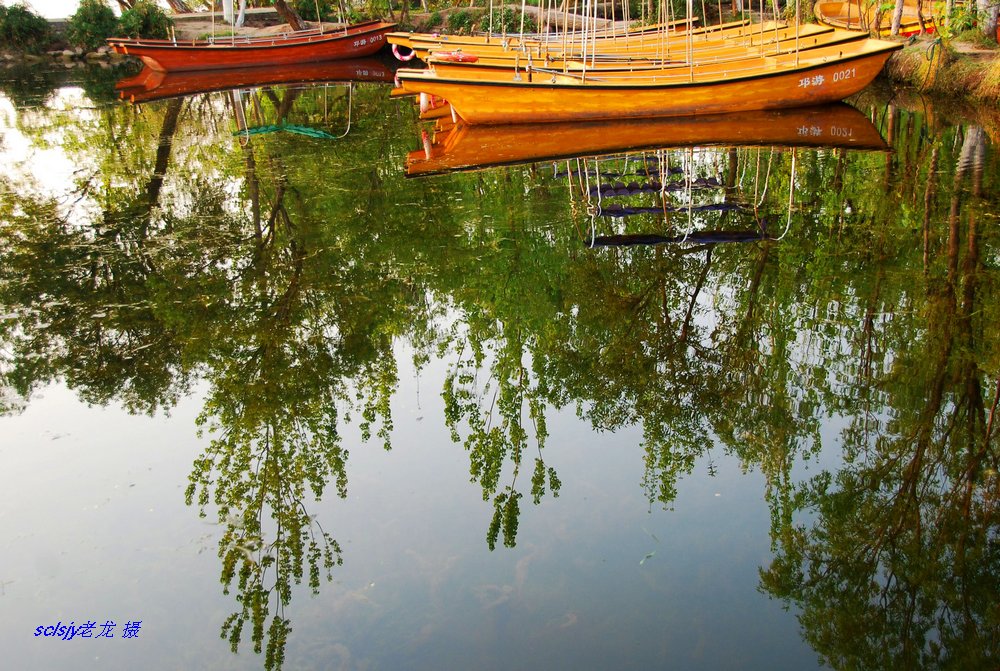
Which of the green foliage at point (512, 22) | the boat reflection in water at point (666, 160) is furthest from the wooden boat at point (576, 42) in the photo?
the green foliage at point (512, 22)

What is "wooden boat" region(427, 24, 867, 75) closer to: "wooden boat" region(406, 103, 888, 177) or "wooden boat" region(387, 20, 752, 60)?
"wooden boat" region(387, 20, 752, 60)

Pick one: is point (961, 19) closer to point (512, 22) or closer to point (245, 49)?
point (512, 22)

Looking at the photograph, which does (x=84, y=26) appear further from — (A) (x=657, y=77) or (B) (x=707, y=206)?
(B) (x=707, y=206)

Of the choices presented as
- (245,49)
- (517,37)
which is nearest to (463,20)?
(245,49)

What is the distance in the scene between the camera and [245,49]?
71.2 ft

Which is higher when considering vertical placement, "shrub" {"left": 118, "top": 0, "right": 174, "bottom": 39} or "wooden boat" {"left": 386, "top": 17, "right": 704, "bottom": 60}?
"shrub" {"left": 118, "top": 0, "right": 174, "bottom": 39}

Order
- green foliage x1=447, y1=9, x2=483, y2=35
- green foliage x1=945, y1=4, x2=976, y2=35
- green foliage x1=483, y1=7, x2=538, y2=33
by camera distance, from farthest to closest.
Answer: green foliage x1=447, y1=9, x2=483, y2=35 → green foliage x1=483, y1=7, x2=538, y2=33 → green foliage x1=945, y1=4, x2=976, y2=35

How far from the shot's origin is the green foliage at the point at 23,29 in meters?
26.9

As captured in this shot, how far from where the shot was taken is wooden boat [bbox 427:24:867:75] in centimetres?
1269

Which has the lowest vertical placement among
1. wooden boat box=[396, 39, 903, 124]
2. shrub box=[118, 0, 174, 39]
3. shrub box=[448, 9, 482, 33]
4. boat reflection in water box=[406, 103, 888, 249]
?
boat reflection in water box=[406, 103, 888, 249]

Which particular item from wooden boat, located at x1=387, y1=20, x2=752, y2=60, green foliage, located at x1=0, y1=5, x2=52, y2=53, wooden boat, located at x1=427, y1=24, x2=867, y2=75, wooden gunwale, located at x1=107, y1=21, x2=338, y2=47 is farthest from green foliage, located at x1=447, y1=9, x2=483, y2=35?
green foliage, located at x1=0, y1=5, x2=52, y2=53

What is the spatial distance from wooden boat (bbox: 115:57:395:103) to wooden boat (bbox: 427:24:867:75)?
599cm

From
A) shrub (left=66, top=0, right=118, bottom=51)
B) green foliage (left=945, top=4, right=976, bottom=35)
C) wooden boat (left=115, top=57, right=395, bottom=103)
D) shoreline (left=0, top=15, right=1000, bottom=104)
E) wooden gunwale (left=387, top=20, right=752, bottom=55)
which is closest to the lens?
shoreline (left=0, top=15, right=1000, bottom=104)

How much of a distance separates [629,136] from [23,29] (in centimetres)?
2383
